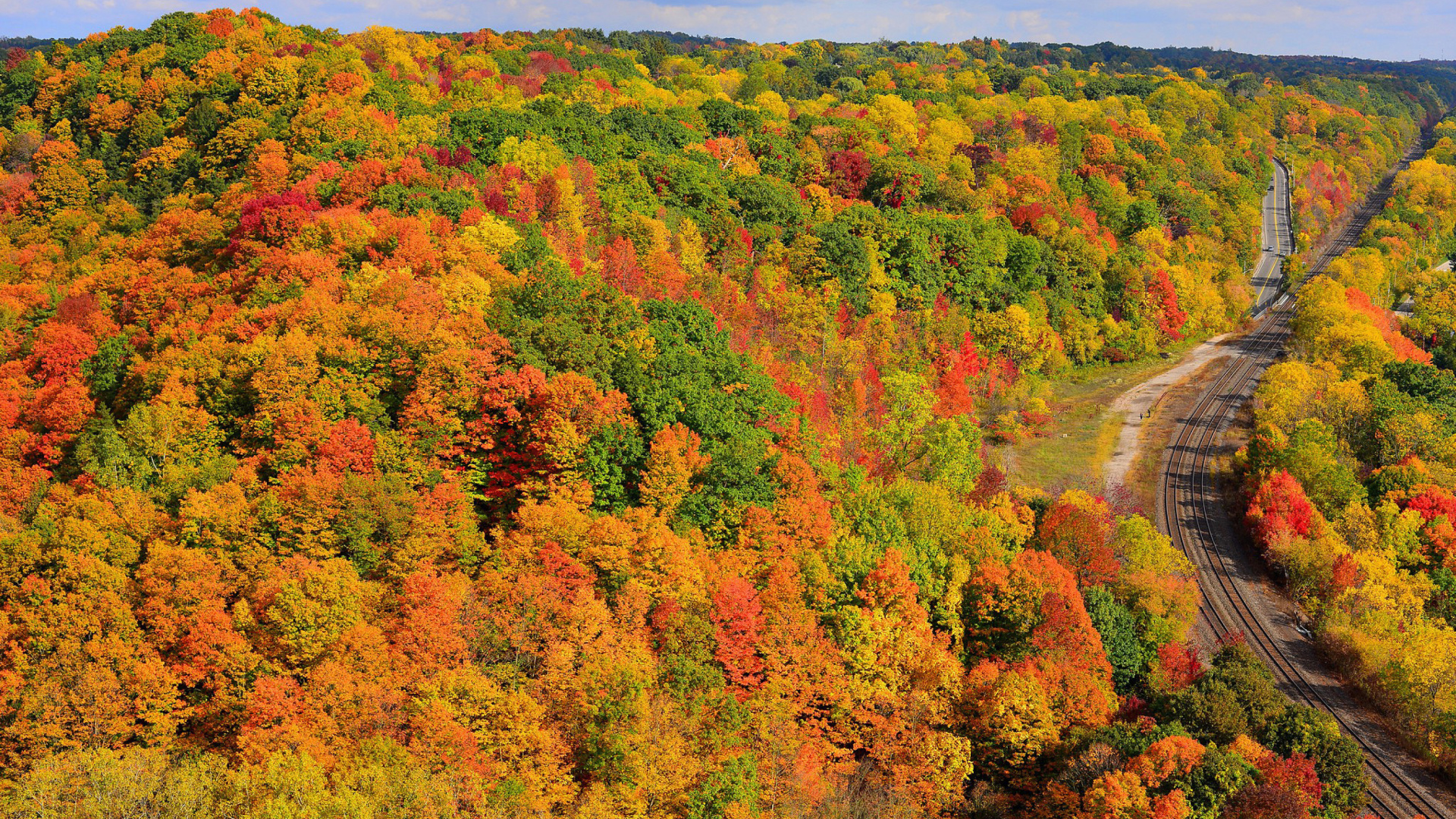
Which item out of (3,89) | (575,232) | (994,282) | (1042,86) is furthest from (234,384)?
(1042,86)

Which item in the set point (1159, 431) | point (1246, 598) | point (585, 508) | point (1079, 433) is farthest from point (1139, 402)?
point (585, 508)

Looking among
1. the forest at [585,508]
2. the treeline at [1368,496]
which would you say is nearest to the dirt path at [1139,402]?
the forest at [585,508]

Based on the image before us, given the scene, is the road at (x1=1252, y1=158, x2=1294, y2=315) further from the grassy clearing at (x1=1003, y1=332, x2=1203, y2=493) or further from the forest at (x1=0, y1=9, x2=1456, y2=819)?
the forest at (x1=0, y1=9, x2=1456, y2=819)

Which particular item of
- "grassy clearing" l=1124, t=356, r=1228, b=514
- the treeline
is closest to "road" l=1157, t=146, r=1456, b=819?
"grassy clearing" l=1124, t=356, r=1228, b=514

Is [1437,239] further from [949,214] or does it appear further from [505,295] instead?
[505,295]

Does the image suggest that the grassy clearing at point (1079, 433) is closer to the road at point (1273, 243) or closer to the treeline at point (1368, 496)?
the treeline at point (1368, 496)
